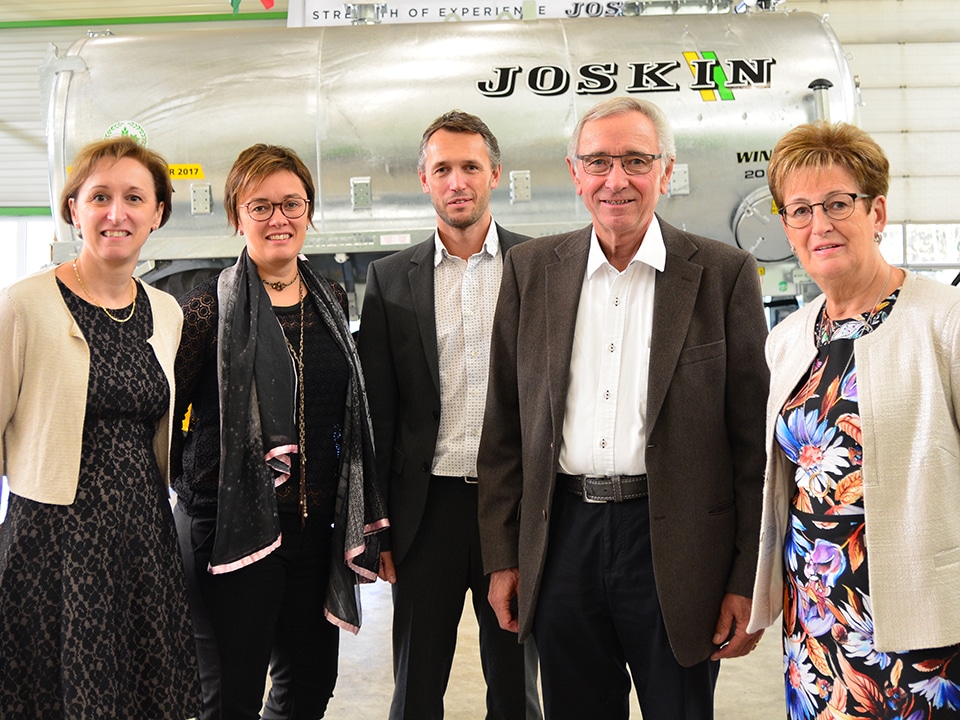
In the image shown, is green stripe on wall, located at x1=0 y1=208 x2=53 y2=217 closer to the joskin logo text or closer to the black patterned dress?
the joskin logo text

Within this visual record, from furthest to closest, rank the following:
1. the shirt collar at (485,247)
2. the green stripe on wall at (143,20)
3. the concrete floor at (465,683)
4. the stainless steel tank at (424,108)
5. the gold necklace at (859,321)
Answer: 1. the green stripe on wall at (143,20)
2. the stainless steel tank at (424,108)
3. the concrete floor at (465,683)
4. the shirt collar at (485,247)
5. the gold necklace at (859,321)

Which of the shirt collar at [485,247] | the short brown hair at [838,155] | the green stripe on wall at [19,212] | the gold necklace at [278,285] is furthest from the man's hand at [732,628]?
the green stripe on wall at [19,212]

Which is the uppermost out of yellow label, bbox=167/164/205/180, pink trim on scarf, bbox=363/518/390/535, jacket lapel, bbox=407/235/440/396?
yellow label, bbox=167/164/205/180

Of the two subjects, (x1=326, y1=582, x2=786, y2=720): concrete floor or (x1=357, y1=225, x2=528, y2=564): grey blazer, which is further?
(x1=326, y1=582, x2=786, y2=720): concrete floor

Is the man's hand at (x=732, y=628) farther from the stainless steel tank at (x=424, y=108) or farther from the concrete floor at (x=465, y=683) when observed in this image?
the stainless steel tank at (x=424, y=108)

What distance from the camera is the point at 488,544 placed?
2467 mm

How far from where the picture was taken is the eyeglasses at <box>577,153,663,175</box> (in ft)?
7.39

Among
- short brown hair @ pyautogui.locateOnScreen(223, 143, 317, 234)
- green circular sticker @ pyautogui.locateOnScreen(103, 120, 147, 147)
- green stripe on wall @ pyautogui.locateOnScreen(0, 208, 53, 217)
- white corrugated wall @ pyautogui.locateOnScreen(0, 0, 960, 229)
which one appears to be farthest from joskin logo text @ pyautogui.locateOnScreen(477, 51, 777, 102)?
green stripe on wall @ pyautogui.locateOnScreen(0, 208, 53, 217)

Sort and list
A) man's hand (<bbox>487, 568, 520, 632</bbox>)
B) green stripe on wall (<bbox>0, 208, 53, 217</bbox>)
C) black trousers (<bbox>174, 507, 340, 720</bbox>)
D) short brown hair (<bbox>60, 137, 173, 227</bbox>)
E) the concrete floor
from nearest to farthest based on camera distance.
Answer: short brown hair (<bbox>60, 137, 173, 227</bbox>)
man's hand (<bbox>487, 568, 520, 632</bbox>)
black trousers (<bbox>174, 507, 340, 720</bbox>)
the concrete floor
green stripe on wall (<bbox>0, 208, 53, 217</bbox>)

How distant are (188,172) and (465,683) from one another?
11.6 ft

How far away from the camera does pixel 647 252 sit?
7.46ft

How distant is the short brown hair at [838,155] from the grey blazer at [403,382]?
1.20 m

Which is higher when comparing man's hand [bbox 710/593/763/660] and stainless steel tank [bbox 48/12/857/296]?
stainless steel tank [bbox 48/12/857/296]

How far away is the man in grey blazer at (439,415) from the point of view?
2805 millimetres
